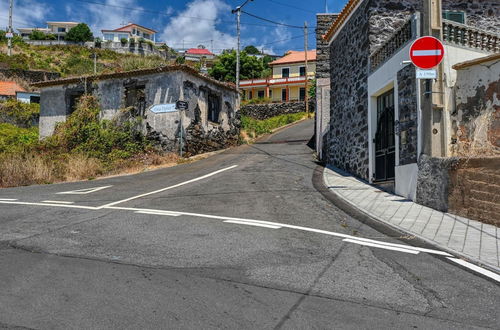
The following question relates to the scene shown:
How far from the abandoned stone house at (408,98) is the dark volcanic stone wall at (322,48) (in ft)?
11.4

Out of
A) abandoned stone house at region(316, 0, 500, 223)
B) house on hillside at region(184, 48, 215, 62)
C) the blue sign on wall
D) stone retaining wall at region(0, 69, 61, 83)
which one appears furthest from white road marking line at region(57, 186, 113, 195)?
house on hillside at region(184, 48, 215, 62)

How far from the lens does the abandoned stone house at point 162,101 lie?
65.5 feet

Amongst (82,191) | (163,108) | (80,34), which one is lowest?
(82,191)

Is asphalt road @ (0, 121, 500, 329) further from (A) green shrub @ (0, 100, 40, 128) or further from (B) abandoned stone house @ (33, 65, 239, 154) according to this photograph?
(A) green shrub @ (0, 100, 40, 128)

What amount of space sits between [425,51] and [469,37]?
187 cm

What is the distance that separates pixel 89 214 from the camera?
7195 millimetres

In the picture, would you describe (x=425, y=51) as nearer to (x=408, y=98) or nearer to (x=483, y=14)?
(x=408, y=98)

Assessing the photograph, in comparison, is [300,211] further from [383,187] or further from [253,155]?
[253,155]

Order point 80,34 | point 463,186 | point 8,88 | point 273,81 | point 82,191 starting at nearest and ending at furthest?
point 463,186, point 82,191, point 8,88, point 273,81, point 80,34

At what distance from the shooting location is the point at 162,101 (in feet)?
65.8

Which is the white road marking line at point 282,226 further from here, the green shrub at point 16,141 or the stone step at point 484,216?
the green shrub at point 16,141

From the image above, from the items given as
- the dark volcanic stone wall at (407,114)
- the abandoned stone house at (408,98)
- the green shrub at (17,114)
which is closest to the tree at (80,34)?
the green shrub at (17,114)

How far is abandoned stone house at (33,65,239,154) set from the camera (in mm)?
19969

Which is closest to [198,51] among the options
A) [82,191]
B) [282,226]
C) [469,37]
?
[82,191]
